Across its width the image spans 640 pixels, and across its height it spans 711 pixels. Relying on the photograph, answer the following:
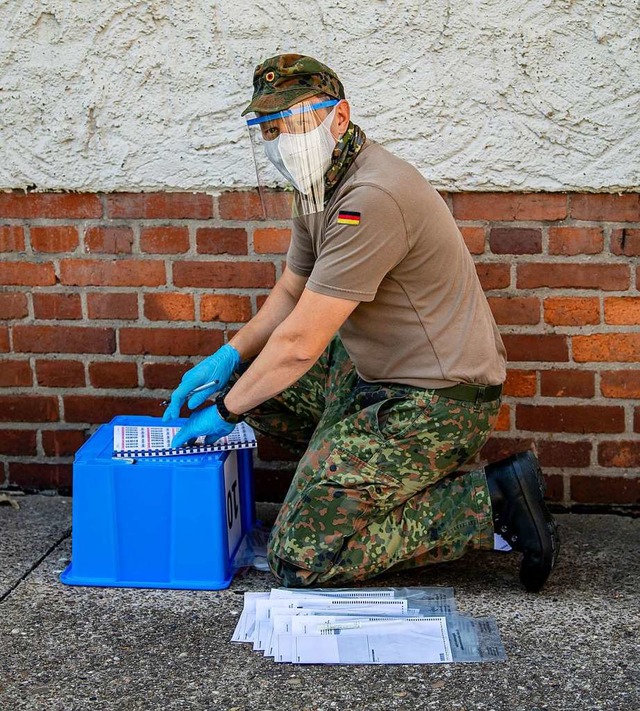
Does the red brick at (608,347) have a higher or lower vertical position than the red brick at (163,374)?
higher

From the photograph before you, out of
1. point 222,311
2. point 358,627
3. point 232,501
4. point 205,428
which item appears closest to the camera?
point 358,627

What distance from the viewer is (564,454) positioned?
10.4 ft

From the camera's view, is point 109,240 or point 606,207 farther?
point 109,240

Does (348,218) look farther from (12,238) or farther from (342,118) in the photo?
(12,238)

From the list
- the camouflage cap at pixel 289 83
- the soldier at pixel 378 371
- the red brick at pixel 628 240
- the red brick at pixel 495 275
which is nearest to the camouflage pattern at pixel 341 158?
the soldier at pixel 378 371

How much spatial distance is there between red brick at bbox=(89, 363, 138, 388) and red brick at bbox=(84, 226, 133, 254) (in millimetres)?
375

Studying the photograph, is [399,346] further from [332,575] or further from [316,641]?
[316,641]

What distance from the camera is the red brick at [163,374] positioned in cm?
328

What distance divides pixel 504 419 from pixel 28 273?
63.3 inches

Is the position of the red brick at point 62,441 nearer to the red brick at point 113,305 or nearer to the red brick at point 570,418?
the red brick at point 113,305

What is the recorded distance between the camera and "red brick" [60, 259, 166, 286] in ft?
10.6

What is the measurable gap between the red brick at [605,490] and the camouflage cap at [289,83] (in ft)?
4.82

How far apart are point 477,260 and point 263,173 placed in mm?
711

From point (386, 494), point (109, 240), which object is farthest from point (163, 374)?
point (386, 494)
